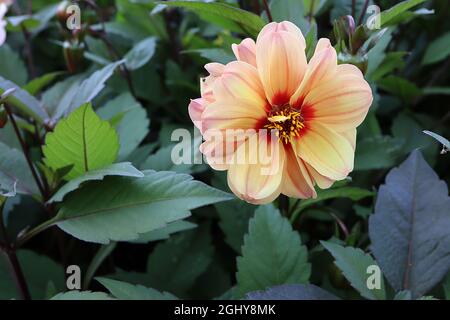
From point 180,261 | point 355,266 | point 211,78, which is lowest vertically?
point 180,261

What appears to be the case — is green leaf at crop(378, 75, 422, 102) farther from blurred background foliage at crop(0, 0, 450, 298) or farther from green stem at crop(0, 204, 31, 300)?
green stem at crop(0, 204, 31, 300)

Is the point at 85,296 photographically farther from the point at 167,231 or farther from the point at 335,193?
the point at 335,193

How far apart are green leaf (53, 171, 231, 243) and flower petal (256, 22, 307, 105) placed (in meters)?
0.14

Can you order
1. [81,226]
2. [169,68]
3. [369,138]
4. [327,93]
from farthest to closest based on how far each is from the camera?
[169,68] < [369,138] < [81,226] < [327,93]

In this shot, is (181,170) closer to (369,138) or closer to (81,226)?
(81,226)

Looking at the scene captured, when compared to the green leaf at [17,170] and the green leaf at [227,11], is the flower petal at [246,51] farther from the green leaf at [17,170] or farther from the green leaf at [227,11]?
the green leaf at [17,170]

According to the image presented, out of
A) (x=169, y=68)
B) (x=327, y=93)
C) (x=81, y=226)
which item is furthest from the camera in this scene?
(x=169, y=68)

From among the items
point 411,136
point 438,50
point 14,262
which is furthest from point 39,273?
point 438,50

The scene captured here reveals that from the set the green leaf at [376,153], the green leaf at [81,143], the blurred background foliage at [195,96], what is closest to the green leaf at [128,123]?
the blurred background foliage at [195,96]

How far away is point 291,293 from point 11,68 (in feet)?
2.24

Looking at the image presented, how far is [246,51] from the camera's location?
688mm
